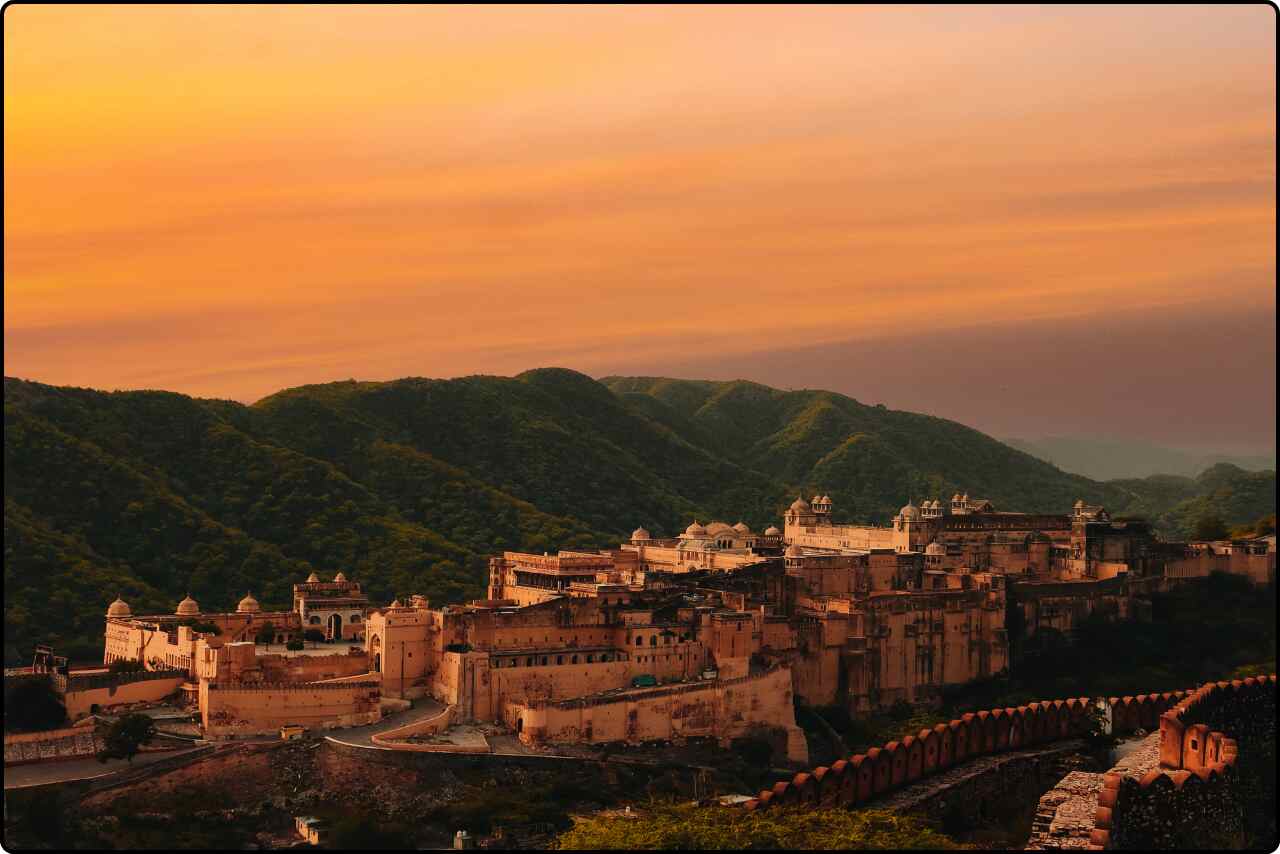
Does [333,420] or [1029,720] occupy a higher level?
[333,420]

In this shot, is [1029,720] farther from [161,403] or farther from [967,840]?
[161,403]

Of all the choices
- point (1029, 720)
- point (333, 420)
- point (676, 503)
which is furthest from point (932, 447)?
point (1029, 720)

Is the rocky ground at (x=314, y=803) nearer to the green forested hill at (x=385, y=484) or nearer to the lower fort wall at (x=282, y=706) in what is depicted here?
the lower fort wall at (x=282, y=706)

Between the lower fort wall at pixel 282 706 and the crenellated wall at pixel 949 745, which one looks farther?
the lower fort wall at pixel 282 706

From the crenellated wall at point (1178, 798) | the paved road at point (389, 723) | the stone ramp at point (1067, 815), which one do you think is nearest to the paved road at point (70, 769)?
the paved road at point (389, 723)

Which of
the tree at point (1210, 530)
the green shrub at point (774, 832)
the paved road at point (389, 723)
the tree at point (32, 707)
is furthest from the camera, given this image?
the tree at point (1210, 530)

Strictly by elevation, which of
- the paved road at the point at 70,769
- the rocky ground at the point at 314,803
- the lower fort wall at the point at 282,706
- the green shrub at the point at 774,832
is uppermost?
the green shrub at the point at 774,832
